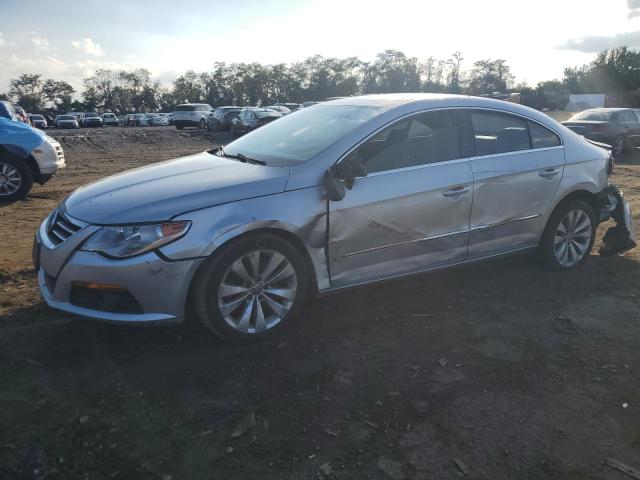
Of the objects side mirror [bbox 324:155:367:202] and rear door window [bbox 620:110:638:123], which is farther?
rear door window [bbox 620:110:638:123]

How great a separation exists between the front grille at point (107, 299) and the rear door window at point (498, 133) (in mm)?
2889

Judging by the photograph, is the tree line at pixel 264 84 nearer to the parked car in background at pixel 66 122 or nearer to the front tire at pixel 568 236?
the parked car in background at pixel 66 122

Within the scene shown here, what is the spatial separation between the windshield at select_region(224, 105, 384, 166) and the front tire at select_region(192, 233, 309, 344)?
2.38 ft

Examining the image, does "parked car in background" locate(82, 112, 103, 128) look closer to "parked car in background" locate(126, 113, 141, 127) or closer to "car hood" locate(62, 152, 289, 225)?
"parked car in background" locate(126, 113, 141, 127)

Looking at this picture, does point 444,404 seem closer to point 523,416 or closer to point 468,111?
point 523,416

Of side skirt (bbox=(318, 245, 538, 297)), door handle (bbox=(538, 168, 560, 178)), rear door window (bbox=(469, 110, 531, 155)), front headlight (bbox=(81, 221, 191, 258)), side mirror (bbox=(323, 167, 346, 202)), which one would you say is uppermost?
rear door window (bbox=(469, 110, 531, 155))

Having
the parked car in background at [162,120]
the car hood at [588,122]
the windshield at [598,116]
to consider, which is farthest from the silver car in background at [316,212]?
the parked car in background at [162,120]

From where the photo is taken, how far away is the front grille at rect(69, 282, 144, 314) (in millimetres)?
3329

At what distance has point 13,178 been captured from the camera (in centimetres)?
838

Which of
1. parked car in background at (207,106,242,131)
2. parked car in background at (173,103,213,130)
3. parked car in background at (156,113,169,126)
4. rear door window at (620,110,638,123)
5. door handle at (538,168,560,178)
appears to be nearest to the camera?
door handle at (538,168,560,178)

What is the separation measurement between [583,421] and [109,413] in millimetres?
2487

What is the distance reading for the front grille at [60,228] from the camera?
11.5 feet

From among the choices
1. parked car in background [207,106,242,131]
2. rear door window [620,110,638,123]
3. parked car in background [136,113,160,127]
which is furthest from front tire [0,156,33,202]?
parked car in background [136,113,160,127]

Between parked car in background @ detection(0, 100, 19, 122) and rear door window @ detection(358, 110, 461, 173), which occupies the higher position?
parked car in background @ detection(0, 100, 19, 122)
